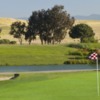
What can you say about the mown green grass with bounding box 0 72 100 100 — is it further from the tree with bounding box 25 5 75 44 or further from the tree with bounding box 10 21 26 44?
the tree with bounding box 10 21 26 44

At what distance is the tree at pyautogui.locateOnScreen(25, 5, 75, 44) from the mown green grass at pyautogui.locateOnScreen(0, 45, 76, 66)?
2785 cm

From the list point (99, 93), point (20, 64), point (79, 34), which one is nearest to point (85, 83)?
point (99, 93)

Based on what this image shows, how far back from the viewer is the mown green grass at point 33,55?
7381 centimetres

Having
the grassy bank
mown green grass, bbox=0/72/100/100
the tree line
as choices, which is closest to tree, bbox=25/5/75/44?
the tree line

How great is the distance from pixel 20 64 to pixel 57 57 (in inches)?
295

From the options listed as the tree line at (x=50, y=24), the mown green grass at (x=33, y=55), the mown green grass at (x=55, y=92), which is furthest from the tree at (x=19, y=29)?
the mown green grass at (x=55, y=92)

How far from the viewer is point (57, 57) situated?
7694cm

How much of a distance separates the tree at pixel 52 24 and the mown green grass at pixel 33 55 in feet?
91.4

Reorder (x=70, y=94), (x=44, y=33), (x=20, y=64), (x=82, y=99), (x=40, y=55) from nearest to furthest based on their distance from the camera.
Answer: (x=82, y=99) → (x=70, y=94) → (x=20, y=64) → (x=40, y=55) → (x=44, y=33)

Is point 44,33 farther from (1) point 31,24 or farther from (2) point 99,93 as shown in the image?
(2) point 99,93

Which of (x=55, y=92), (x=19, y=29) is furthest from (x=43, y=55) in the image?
(x=55, y=92)

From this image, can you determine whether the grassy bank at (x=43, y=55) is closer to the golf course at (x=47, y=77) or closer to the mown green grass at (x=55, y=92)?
the golf course at (x=47, y=77)

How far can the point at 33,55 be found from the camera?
78.8 meters

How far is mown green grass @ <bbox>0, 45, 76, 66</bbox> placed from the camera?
7381 centimetres
